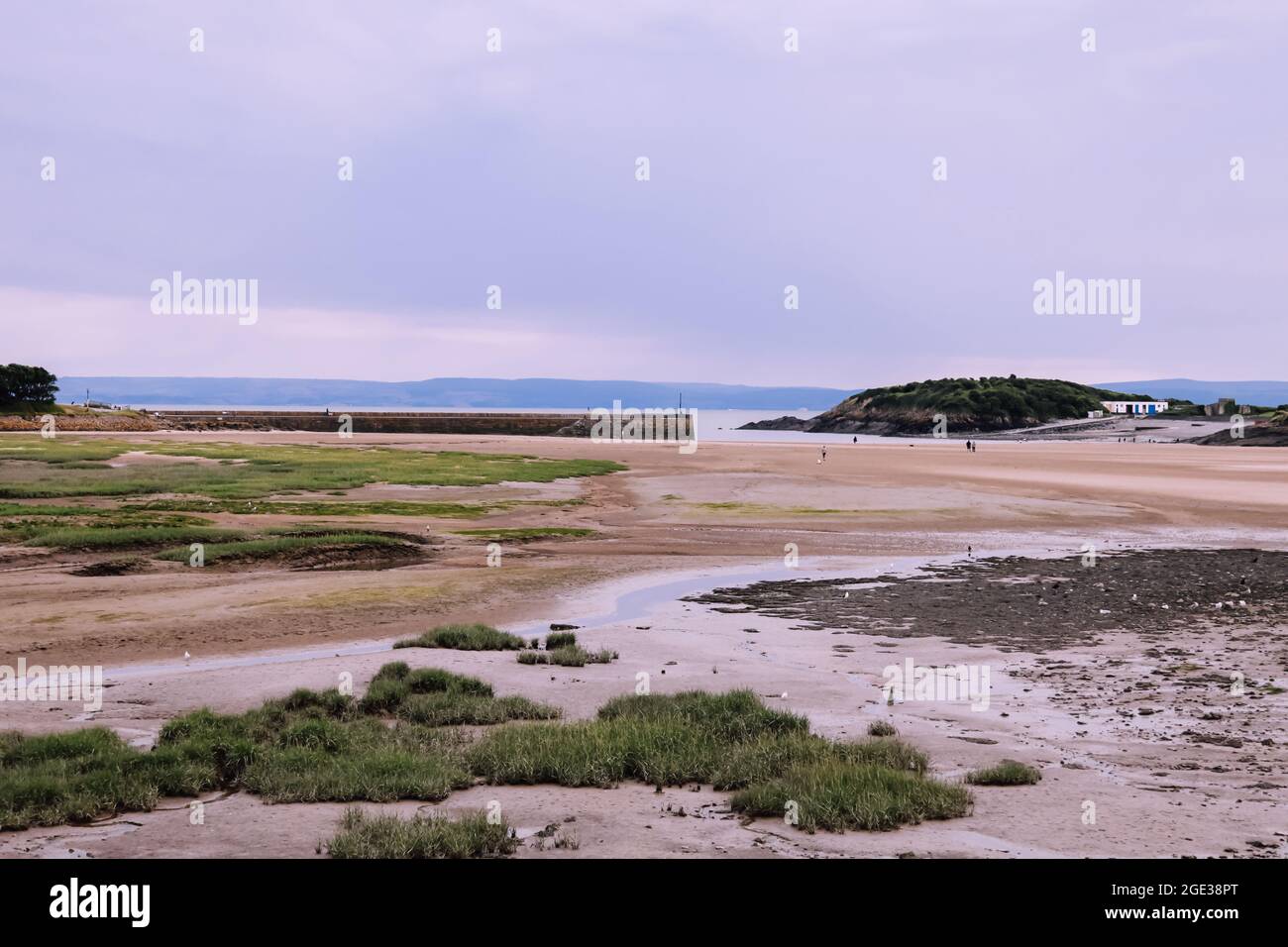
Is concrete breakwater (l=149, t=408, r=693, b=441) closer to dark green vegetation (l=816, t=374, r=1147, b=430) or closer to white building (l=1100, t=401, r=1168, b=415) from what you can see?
dark green vegetation (l=816, t=374, r=1147, b=430)

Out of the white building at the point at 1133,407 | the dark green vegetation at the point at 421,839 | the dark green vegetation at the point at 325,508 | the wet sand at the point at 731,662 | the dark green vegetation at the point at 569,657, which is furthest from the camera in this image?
the white building at the point at 1133,407

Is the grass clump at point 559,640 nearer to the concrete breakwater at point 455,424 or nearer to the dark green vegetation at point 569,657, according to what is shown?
the dark green vegetation at point 569,657

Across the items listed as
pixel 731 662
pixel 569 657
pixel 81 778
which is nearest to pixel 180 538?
pixel 569 657

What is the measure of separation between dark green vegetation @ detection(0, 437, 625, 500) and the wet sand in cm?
1414

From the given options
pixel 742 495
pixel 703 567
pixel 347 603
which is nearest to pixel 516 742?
pixel 347 603

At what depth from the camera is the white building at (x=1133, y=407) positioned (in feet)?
581

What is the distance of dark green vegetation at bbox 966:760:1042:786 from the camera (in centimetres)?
1129

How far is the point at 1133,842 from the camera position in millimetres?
9219

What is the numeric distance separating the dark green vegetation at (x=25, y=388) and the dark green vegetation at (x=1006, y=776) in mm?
135010

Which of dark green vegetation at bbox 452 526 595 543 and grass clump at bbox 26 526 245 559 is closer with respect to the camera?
grass clump at bbox 26 526 245 559

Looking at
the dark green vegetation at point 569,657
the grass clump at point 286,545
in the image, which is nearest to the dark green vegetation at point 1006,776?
the dark green vegetation at point 569,657

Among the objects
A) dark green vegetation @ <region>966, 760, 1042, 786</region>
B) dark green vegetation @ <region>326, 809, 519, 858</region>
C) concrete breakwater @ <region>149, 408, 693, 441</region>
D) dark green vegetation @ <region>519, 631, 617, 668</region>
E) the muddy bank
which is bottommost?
the muddy bank

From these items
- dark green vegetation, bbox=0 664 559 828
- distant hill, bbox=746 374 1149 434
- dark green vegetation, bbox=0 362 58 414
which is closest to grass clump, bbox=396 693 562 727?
dark green vegetation, bbox=0 664 559 828
